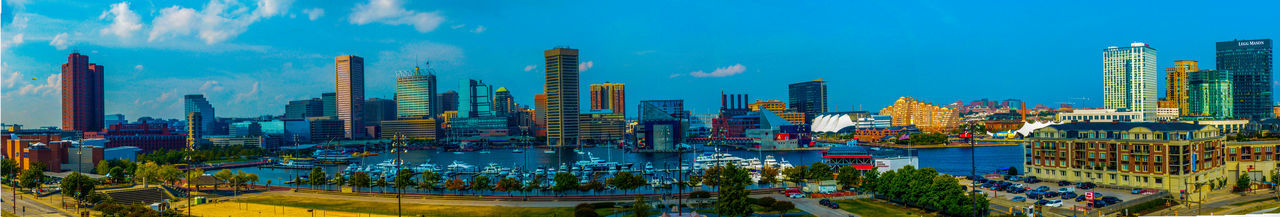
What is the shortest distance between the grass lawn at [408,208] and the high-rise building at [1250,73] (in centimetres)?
8736

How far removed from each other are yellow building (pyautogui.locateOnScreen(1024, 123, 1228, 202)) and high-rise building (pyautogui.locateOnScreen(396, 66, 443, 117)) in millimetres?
98405

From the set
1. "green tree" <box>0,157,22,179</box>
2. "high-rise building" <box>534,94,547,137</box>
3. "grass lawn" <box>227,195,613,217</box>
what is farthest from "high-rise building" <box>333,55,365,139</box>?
"grass lawn" <box>227,195,613,217</box>

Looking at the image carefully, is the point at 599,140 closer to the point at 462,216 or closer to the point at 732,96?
the point at 732,96

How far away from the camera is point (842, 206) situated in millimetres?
23188

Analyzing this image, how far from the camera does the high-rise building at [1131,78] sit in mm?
90938

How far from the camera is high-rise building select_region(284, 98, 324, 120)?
132387 mm

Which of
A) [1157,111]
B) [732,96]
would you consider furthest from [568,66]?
[1157,111]

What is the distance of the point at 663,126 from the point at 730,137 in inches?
446

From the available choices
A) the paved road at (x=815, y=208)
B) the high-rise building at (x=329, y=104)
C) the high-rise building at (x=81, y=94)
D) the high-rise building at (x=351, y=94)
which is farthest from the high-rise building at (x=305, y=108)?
the paved road at (x=815, y=208)

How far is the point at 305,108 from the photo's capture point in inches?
5276

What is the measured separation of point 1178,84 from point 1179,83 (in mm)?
144

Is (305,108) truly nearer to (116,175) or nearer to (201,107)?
(201,107)

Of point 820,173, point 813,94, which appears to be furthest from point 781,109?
point 820,173

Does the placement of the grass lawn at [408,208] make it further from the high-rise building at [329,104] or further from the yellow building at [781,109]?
the high-rise building at [329,104]
